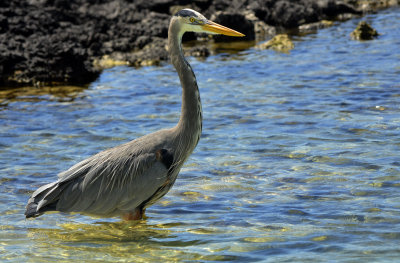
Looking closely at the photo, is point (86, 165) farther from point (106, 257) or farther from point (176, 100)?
point (176, 100)

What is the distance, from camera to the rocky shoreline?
47.3 feet

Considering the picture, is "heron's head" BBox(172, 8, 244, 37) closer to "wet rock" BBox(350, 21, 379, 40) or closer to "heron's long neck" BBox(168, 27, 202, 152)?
"heron's long neck" BBox(168, 27, 202, 152)

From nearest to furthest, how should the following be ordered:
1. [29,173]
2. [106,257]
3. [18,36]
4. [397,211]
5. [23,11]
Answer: [106,257], [397,211], [29,173], [18,36], [23,11]

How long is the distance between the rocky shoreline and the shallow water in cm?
67

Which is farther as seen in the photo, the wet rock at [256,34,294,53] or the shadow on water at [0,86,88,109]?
the wet rock at [256,34,294,53]

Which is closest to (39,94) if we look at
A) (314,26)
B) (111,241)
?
(111,241)

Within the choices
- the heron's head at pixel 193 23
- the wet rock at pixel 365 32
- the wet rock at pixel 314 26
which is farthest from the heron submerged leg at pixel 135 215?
the wet rock at pixel 314 26

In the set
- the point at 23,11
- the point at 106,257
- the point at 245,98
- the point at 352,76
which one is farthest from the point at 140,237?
the point at 23,11

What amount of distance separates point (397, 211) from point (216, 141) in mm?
3851

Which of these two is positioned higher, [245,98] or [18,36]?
[18,36]

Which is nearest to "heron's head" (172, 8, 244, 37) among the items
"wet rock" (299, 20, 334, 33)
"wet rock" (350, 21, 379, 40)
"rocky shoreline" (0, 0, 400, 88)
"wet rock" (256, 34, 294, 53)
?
"rocky shoreline" (0, 0, 400, 88)

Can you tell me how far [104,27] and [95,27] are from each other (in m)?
0.35

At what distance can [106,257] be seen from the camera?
6.04 m

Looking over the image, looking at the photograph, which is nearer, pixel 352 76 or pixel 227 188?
pixel 227 188
